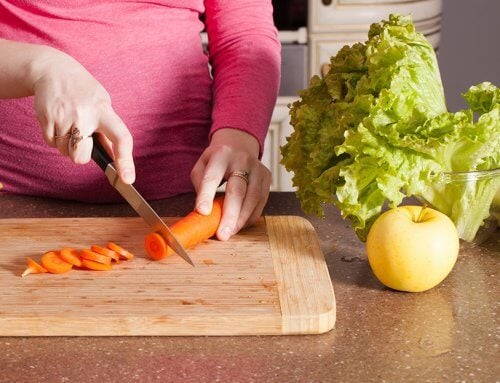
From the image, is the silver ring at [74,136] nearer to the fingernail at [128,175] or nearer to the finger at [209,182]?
the fingernail at [128,175]

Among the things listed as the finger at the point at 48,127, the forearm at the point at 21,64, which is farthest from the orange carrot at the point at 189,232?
the forearm at the point at 21,64

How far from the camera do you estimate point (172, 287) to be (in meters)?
1.28

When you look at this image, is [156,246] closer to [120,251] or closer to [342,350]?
[120,251]

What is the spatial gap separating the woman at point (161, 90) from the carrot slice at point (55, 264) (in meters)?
0.29

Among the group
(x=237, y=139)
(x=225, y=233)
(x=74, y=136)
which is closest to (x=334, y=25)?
→ (x=237, y=139)

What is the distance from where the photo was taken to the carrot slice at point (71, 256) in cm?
133

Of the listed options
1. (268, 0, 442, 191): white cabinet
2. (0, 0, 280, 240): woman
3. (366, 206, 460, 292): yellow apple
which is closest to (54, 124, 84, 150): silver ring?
(0, 0, 280, 240): woman

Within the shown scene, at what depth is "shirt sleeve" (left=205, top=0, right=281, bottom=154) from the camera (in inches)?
66.3

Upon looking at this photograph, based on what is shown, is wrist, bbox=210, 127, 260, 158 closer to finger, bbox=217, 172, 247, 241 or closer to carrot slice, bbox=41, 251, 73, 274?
finger, bbox=217, 172, 247, 241

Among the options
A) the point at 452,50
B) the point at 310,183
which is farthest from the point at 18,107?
the point at 452,50

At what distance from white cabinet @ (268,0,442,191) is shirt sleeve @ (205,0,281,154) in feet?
3.83

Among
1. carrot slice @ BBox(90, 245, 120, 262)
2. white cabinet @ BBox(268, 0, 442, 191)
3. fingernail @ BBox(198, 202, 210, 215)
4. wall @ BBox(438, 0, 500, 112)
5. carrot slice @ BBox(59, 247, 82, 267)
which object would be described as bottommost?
wall @ BBox(438, 0, 500, 112)

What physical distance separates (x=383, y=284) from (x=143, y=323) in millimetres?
362

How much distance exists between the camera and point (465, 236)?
1438 mm
